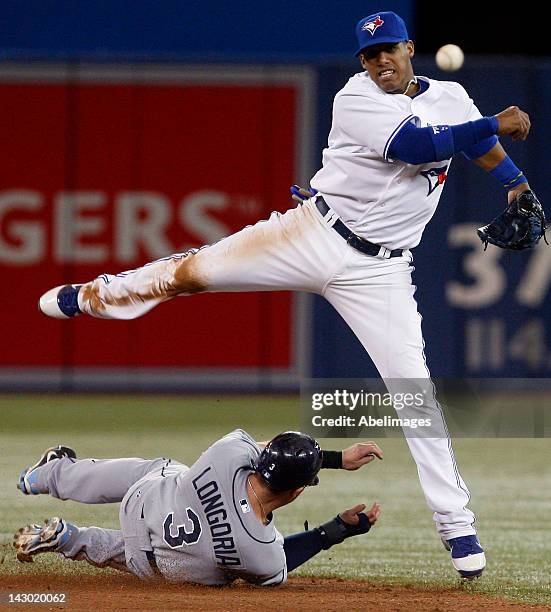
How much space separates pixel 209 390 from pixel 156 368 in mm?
414

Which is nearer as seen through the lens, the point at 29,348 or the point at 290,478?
the point at 290,478

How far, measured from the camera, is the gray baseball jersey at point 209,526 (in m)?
4.13

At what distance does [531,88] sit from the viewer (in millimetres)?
9266

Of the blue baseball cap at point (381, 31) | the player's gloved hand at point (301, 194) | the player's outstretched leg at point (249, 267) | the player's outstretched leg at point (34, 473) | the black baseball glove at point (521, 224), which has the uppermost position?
the blue baseball cap at point (381, 31)

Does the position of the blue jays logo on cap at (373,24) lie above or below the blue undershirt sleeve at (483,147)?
above

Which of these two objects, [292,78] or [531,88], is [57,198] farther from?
[531,88]

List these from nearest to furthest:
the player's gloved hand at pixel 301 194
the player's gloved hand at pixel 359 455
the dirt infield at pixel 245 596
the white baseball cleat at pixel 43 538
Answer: the dirt infield at pixel 245 596 → the white baseball cleat at pixel 43 538 → the player's gloved hand at pixel 359 455 → the player's gloved hand at pixel 301 194

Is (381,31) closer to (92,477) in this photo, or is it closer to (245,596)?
(92,477)

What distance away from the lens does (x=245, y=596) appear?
4141 mm

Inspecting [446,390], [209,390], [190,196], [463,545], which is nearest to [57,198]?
[190,196]

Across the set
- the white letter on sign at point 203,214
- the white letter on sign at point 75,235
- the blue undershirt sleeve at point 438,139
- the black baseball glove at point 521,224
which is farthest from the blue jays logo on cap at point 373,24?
the white letter on sign at point 75,235

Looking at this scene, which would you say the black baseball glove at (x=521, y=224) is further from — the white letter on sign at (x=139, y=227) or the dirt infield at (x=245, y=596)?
the white letter on sign at (x=139, y=227)

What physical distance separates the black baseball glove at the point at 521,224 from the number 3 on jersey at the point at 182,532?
5.31ft

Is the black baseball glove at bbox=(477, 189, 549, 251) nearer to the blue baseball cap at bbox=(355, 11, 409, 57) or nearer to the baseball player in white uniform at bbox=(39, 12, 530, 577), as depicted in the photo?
the baseball player in white uniform at bbox=(39, 12, 530, 577)
